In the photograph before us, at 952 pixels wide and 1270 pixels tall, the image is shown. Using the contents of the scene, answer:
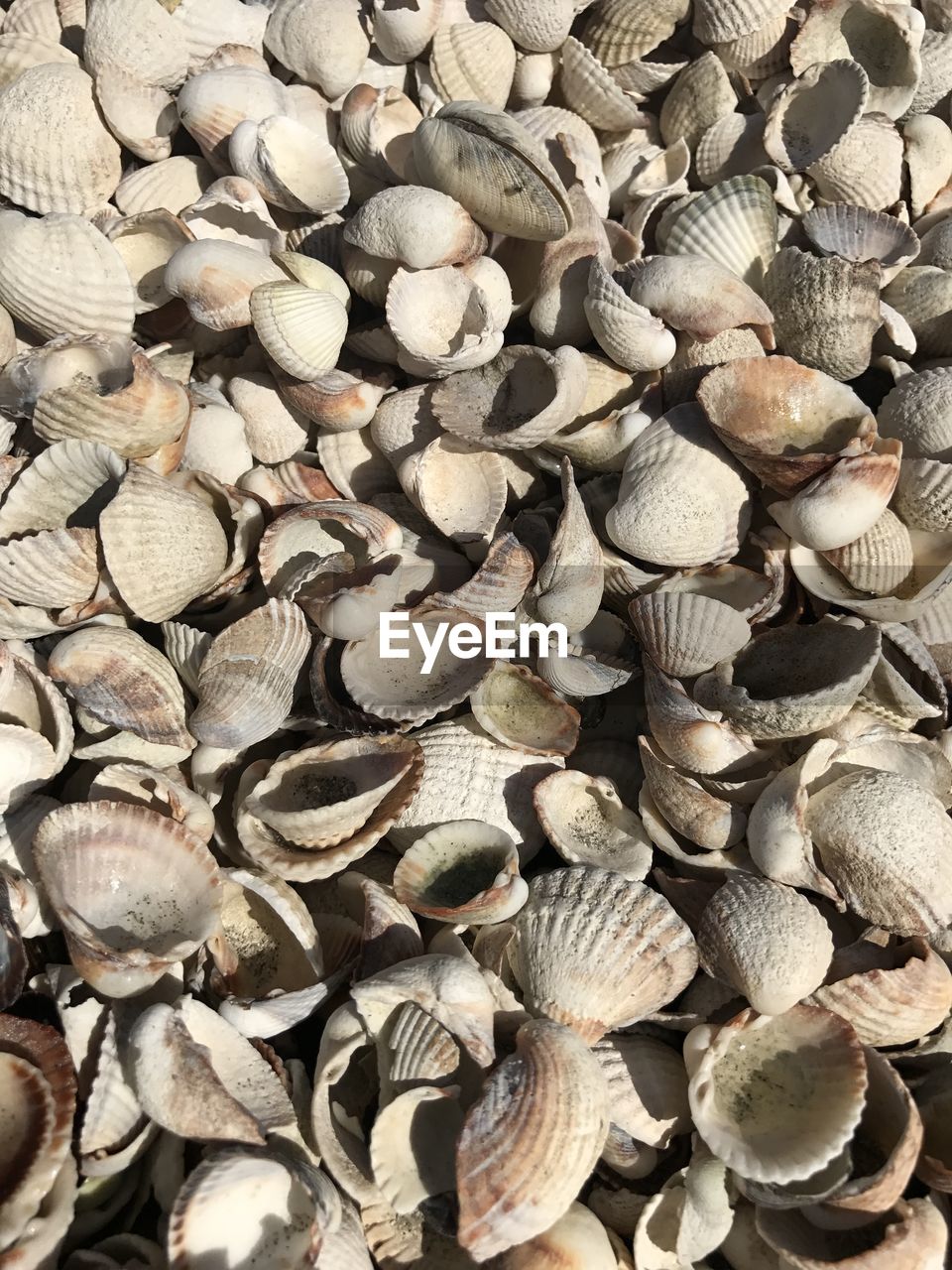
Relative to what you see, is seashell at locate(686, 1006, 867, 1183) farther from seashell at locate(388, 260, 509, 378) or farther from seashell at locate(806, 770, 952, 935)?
seashell at locate(388, 260, 509, 378)

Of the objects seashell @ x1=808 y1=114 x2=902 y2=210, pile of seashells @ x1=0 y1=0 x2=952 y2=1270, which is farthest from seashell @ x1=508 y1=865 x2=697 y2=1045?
seashell @ x1=808 y1=114 x2=902 y2=210

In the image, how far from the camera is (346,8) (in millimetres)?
2645

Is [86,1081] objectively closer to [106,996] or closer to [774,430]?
[106,996]

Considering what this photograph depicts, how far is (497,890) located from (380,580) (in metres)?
0.73

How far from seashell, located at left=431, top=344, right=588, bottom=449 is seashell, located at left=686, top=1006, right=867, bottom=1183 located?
127 centimetres

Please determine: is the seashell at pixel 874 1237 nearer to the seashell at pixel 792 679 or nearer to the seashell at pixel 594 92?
the seashell at pixel 792 679

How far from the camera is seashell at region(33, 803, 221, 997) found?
179 centimetres

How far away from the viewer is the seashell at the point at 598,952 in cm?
175

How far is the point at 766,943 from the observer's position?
5.63 feet

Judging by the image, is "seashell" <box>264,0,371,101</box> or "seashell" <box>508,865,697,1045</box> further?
"seashell" <box>264,0,371,101</box>

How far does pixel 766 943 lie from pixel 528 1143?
0.53 m

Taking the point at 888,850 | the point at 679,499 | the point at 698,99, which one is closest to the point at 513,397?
the point at 679,499

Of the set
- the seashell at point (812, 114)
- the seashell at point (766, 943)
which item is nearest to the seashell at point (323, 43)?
the seashell at point (812, 114)

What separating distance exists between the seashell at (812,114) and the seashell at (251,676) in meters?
1.77
